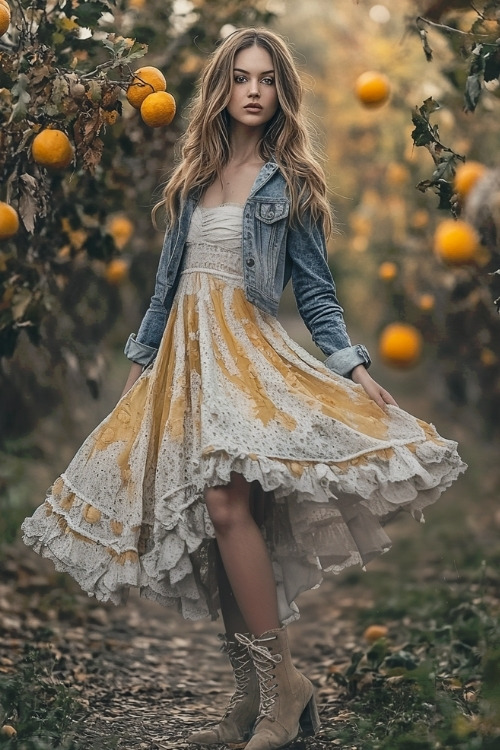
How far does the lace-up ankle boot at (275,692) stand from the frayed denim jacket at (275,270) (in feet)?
2.26

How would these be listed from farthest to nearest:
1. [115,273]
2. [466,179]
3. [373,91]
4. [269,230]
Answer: [115,273], [373,91], [269,230], [466,179]

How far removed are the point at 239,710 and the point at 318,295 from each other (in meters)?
1.08

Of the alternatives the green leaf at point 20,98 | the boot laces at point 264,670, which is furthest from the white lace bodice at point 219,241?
the boot laces at point 264,670

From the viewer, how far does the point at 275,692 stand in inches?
99.4

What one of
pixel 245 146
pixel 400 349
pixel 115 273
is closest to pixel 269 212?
pixel 245 146

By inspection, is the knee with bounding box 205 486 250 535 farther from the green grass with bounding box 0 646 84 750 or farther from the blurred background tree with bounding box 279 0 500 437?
the blurred background tree with bounding box 279 0 500 437

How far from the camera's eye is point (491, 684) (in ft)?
6.94

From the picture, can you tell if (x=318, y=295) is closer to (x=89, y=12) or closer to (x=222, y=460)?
(x=222, y=460)

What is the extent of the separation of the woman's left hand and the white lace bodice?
1.26ft

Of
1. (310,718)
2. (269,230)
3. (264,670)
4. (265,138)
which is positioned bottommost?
(310,718)

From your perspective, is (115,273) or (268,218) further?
(115,273)

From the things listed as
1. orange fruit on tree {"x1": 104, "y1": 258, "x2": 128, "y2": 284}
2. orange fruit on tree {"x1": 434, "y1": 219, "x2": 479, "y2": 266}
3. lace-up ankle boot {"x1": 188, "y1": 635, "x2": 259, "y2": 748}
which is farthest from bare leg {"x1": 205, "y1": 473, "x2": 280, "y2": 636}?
orange fruit on tree {"x1": 104, "y1": 258, "x2": 128, "y2": 284}

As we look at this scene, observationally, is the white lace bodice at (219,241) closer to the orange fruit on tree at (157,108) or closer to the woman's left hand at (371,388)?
the orange fruit on tree at (157,108)

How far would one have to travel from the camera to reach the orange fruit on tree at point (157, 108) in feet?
8.44
